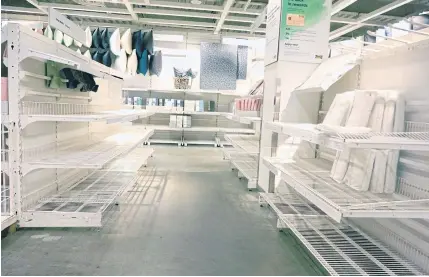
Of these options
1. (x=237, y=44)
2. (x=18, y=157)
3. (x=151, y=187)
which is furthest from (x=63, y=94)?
(x=237, y=44)

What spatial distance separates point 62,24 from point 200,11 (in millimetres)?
4512

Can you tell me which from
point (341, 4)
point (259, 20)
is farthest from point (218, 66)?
point (341, 4)

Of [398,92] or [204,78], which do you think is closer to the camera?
[398,92]

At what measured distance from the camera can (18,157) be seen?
92.9 inches

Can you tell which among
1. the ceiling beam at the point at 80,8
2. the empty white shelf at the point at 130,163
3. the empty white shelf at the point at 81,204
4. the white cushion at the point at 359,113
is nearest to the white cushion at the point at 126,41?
the ceiling beam at the point at 80,8

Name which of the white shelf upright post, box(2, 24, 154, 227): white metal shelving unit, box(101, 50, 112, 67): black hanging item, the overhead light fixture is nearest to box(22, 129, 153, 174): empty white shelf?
box(2, 24, 154, 227): white metal shelving unit

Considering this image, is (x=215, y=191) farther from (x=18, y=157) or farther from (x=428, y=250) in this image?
(x=428, y=250)

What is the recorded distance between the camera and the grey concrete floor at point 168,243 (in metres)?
1.96

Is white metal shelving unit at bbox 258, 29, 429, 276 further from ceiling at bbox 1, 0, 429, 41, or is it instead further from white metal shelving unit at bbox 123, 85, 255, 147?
white metal shelving unit at bbox 123, 85, 255, 147

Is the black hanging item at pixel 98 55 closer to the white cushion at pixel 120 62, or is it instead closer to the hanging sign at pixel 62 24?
the white cushion at pixel 120 62

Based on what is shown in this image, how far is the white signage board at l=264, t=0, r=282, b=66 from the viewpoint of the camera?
298 centimetres

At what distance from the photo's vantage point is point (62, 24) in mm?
2492

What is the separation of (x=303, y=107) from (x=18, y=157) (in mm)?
2496

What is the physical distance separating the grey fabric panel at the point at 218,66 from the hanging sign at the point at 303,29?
16.4ft
